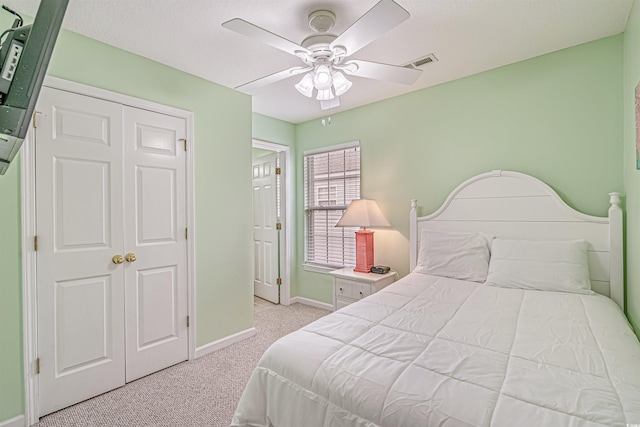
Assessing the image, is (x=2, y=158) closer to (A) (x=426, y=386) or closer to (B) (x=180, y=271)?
(A) (x=426, y=386)

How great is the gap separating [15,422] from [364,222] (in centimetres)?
286

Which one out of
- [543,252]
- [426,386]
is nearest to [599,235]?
[543,252]

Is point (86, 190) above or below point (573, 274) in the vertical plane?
above

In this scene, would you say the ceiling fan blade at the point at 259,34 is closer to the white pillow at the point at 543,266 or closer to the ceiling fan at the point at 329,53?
the ceiling fan at the point at 329,53

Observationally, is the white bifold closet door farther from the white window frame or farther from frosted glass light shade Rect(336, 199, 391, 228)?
the white window frame

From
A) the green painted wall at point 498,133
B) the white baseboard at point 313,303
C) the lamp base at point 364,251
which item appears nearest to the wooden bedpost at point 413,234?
the green painted wall at point 498,133

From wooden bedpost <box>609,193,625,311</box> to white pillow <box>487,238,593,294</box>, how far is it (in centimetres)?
16

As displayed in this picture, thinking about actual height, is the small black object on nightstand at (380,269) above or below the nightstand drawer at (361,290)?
above

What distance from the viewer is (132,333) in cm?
230

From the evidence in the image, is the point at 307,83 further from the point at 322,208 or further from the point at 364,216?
the point at 322,208

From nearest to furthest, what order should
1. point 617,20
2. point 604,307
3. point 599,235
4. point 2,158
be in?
1. point 2,158
2. point 604,307
3. point 617,20
4. point 599,235

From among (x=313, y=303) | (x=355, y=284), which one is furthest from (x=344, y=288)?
(x=313, y=303)

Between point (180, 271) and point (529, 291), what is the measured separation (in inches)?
106

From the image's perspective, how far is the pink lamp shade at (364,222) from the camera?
3.13 m
